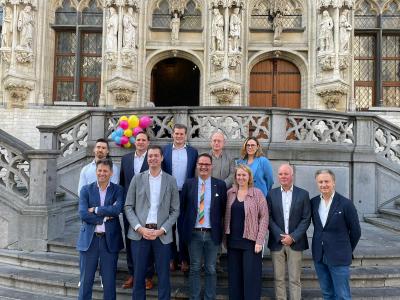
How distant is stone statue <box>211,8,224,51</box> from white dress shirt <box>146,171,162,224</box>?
38.9 ft

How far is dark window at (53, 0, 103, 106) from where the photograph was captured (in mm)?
16812

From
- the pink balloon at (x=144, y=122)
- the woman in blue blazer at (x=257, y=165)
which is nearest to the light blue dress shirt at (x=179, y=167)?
the woman in blue blazer at (x=257, y=165)

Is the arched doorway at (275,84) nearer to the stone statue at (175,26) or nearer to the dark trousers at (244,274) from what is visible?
the stone statue at (175,26)

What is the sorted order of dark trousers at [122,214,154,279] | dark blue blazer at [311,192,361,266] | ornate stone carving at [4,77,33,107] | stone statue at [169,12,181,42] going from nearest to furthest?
dark blue blazer at [311,192,361,266], dark trousers at [122,214,154,279], ornate stone carving at [4,77,33,107], stone statue at [169,12,181,42]

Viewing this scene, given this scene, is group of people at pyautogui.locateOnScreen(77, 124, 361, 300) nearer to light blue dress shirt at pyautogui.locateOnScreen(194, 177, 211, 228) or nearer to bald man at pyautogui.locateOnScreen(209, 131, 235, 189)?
light blue dress shirt at pyautogui.locateOnScreen(194, 177, 211, 228)

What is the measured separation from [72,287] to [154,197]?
69.9 inches

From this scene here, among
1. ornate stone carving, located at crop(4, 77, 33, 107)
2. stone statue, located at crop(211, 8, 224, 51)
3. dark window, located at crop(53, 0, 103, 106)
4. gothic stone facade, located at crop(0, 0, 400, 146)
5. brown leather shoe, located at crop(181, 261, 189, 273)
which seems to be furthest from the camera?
dark window, located at crop(53, 0, 103, 106)

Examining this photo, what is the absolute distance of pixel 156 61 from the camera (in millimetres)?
16922

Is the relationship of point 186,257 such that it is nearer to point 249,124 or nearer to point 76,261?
point 76,261

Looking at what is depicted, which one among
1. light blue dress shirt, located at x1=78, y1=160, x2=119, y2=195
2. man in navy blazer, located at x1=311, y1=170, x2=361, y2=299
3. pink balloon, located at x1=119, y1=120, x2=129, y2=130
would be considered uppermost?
pink balloon, located at x1=119, y1=120, x2=129, y2=130

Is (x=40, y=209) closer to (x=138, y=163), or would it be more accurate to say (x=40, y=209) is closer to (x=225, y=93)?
(x=138, y=163)

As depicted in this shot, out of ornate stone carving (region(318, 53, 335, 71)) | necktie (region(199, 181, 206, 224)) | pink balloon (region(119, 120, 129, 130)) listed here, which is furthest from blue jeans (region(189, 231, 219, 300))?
ornate stone carving (region(318, 53, 335, 71))

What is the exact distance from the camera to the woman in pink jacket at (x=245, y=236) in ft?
14.8

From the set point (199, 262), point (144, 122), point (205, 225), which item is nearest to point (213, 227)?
point (205, 225)
